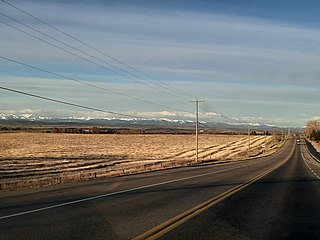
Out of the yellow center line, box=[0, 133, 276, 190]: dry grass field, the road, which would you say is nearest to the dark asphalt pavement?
the road

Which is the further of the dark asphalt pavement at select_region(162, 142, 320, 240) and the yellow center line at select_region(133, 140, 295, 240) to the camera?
the dark asphalt pavement at select_region(162, 142, 320, 240)

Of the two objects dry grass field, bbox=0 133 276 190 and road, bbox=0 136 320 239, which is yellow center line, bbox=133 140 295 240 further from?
dry grass field, bbox=0 133 276 190

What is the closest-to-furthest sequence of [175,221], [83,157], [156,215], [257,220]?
[175,221]
[257,220]
[156,215]
[83,157]

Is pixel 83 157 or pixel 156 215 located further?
pixel 83 157

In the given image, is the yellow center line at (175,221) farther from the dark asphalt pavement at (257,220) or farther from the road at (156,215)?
the dark asphalt pavement at (257,220)

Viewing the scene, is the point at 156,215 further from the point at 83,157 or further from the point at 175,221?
the point at 83,157

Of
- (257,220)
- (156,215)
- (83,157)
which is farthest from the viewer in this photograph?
(83,157)

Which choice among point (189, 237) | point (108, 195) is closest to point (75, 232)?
point (189, 237)

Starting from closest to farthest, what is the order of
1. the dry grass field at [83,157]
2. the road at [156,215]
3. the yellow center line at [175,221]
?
the yellow center line at [175,221]
the road at [156,215]
the dry grass field at [83,157]

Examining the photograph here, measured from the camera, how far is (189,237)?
880 centimetres

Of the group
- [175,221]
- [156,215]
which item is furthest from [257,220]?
[156,215]

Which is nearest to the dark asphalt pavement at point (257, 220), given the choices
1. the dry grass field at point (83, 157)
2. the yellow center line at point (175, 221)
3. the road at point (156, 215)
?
the road at point (156, 215)

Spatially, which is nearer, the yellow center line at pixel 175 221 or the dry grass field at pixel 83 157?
the yellow center line at pixel 175 221

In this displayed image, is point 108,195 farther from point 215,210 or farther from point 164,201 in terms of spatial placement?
point 215,210
